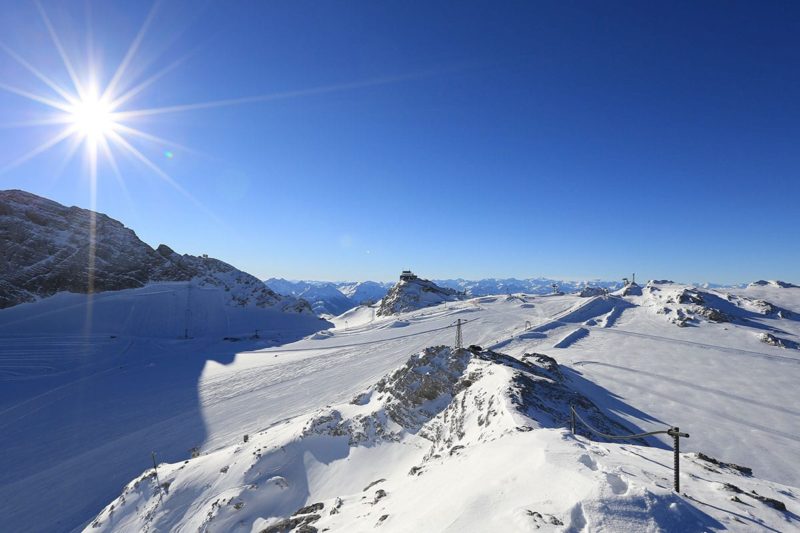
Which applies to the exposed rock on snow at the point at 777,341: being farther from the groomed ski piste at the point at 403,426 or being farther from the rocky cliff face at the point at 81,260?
the rocky cliff face at the point at 81,260

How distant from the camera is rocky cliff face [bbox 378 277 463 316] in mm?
89500

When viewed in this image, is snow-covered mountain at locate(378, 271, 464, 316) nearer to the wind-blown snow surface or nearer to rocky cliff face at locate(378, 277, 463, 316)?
rocky cliff face at locate(378, 277, 463, 316)

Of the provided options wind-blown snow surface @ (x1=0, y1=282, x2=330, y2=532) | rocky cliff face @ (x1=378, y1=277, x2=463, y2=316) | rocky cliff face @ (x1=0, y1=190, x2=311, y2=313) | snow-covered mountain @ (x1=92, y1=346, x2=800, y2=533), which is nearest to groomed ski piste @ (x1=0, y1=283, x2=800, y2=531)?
snow-covered mountain @ (x1=92, y1=346, x2=800, y2=533)

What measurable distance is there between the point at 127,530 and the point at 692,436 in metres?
29.3

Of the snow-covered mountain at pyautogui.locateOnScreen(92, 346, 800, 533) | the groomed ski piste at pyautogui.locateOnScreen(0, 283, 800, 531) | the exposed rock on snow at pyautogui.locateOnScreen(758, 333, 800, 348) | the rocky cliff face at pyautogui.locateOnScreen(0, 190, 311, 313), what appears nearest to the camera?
the snow-covered mountain at pyautogui.locateOnScreen(92, 346, 800, 533)

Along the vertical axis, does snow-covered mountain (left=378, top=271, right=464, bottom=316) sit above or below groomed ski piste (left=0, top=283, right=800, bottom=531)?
above

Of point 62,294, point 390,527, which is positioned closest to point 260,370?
point 390,527

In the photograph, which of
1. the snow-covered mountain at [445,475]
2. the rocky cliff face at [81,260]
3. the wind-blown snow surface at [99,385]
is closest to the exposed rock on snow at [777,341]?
the snow-covered mountain at [445,475]

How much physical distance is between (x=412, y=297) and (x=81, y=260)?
7107 cm

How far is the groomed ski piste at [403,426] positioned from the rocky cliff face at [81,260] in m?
8.64

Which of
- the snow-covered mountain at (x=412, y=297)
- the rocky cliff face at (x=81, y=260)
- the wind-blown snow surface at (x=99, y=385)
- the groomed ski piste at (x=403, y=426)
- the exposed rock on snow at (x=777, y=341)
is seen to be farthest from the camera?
the snow-covered mountain at (x=412, y=297)

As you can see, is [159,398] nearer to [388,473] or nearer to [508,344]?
[388,473]

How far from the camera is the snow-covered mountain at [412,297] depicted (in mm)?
89500

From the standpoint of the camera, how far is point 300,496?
1332 centimetres
